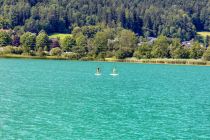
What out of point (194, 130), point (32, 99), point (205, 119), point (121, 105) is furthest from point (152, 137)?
point (32, 99)

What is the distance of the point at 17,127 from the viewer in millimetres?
43875

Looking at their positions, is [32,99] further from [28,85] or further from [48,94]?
[28,85]

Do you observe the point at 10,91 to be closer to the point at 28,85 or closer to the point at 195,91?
the point at 28,85

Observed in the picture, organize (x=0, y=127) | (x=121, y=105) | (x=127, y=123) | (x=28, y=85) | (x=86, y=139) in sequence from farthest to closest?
(x=28, y=85) < (x=121, y=105) < (x=127, y=123) < (x=0, y=127) < (x=86, y=139)

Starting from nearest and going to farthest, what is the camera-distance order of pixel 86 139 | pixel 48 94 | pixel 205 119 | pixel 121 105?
pixel 86 139 < pixel 205 119 < pixel 121 105 < pixel 48 94

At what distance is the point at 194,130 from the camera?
45.9 meters

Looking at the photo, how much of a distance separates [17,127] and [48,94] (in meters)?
26.0

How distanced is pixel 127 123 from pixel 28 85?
37908 millimetres

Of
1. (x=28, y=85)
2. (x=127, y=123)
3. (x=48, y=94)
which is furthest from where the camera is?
(x=28, y=85)

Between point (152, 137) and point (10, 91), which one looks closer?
point (152, 137)

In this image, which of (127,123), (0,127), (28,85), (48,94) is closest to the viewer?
(0,127)

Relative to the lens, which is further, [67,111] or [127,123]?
[67,111]

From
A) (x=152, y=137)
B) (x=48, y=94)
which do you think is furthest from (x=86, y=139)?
(x=48, y=94)

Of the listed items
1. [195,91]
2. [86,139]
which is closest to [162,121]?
[86,139]
